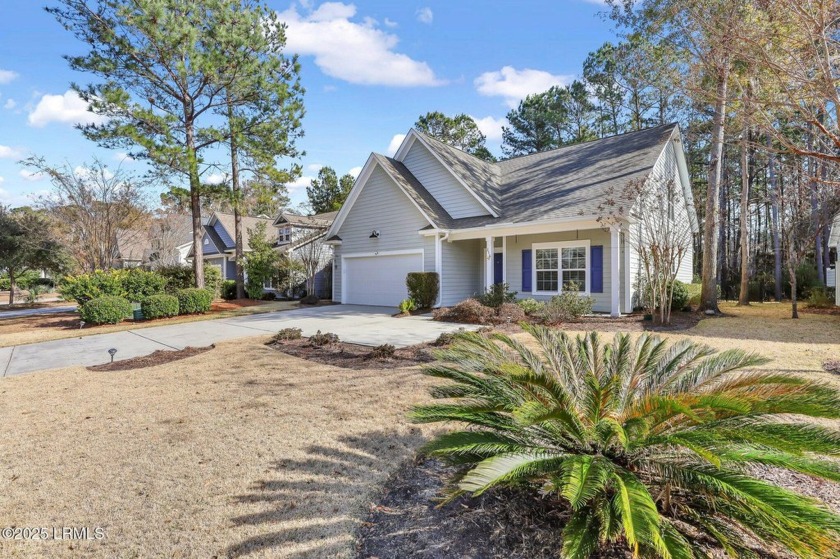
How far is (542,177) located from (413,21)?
807 cm

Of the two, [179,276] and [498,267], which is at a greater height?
[498,267]

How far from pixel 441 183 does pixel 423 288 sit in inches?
196

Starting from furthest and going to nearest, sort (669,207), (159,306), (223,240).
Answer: (223,240) → (159,306) → (669,207)

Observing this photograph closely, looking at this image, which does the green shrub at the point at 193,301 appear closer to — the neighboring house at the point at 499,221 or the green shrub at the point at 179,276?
the green shrub at the point at 179,276

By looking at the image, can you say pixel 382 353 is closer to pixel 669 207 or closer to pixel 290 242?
pixel 669 207

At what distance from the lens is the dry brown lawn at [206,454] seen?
265 centimetres

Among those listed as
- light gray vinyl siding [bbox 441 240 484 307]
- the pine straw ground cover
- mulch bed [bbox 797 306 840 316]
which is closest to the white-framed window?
light gray vinyl siding [bbox 441 240 484 307]

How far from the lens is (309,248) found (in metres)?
21.1

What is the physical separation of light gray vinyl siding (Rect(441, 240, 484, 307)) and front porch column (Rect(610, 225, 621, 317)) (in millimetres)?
5669

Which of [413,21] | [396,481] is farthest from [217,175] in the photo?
[396,481]

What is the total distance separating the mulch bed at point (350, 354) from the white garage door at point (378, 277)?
26.1 feet

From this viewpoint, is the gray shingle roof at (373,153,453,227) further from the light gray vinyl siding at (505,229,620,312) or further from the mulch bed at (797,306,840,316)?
the mulch bed at (797,306,840,316)

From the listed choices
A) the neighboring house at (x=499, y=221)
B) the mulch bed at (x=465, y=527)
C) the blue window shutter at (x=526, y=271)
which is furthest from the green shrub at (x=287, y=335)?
the blue window shutter at (x=526, y=271)

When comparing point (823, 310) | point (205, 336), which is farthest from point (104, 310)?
point (823, 310)
